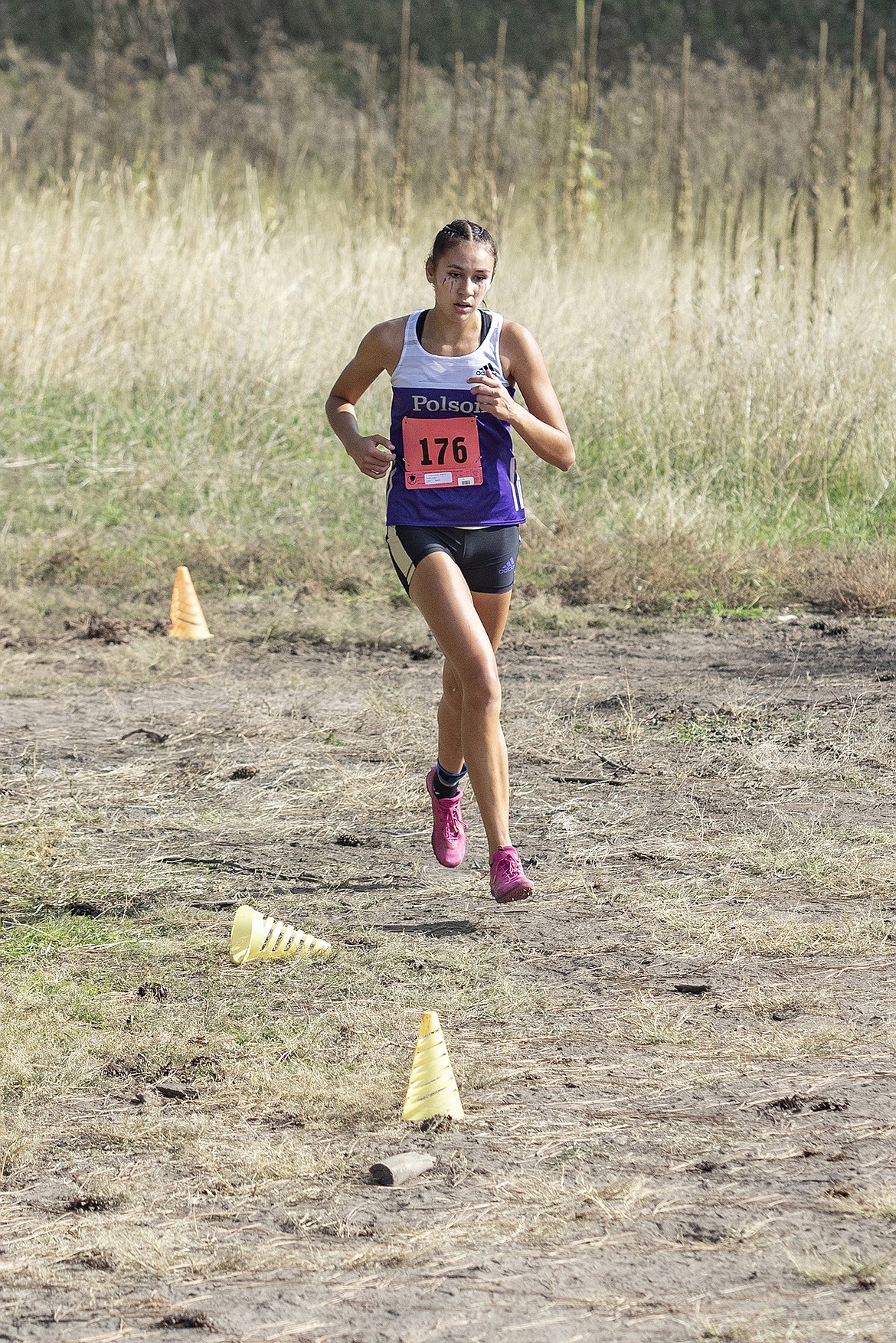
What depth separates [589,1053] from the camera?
144 inches

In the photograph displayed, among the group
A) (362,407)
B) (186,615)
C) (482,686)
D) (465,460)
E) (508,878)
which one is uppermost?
(465,460)

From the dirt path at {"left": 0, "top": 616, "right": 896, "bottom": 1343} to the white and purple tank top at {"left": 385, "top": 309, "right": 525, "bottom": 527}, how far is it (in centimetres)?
117

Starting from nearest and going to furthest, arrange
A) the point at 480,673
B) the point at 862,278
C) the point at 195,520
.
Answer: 1. the point at 480,673
2. the point at 195,520
3. the point at 862,278

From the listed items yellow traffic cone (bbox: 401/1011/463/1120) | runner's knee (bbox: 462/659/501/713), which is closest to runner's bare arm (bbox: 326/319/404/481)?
runner's knee (bbox: 462/659/501/713)

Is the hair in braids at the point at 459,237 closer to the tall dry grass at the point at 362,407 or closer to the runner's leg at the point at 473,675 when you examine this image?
the runner's leg at the point at 473,675

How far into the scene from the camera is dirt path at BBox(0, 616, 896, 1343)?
2.70m

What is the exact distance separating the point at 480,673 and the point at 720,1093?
4.72 feet

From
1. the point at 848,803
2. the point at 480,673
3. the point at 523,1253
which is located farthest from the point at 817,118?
the point at 523,1253

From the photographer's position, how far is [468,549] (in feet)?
15.0

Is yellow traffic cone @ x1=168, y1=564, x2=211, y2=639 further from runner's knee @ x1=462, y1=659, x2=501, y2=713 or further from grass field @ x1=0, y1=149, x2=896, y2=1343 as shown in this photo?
runner's knee @ x1=462, y1=659, x2=501, y2=713

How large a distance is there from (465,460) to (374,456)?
27 centimetres

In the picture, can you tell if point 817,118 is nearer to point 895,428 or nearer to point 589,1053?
point 895,428

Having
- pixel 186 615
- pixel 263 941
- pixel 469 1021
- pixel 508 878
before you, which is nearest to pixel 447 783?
pixel 508 878

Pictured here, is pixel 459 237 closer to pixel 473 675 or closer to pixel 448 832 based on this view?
pixel 473 675
